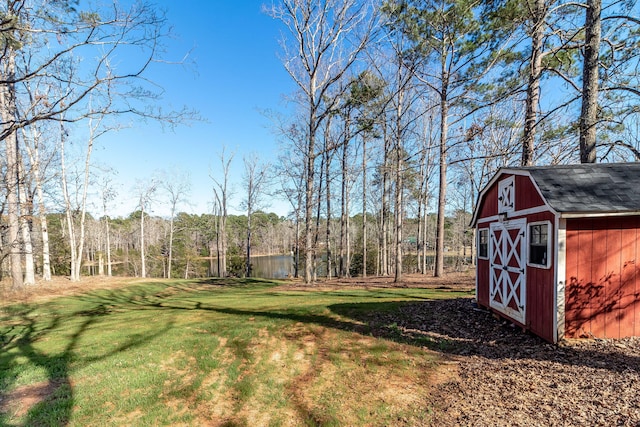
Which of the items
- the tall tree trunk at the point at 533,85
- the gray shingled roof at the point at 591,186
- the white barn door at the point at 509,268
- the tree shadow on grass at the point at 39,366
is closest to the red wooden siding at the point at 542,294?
the white barn door at the point at 509,268

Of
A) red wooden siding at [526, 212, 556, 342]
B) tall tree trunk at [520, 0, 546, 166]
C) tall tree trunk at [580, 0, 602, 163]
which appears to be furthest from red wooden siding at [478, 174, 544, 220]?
tall tree trunk at [580, 0, 602, 163]

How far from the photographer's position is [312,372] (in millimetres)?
5004

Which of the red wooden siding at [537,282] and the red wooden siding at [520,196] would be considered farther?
the red wooden siding at [520,196]

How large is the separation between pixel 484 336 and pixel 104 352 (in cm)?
802

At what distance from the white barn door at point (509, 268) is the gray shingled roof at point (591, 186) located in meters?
1.00

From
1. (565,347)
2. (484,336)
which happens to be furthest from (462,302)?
(565,347)

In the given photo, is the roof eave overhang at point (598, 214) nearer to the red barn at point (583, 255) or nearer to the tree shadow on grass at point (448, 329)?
the red barn at point (583, 255)

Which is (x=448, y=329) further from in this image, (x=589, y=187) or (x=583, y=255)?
(x=589, y=187)

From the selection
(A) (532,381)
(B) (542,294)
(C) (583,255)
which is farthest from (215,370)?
(C) (583,255)

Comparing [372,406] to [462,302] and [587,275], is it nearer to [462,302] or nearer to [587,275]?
[587,275]

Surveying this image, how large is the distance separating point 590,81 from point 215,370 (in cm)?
1128

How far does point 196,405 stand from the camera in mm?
4145

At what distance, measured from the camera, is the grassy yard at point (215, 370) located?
390 centimetres

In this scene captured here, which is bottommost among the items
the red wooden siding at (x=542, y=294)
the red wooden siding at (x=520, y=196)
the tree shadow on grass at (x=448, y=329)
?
the tree shadow on grass at (x=448, y=329)
